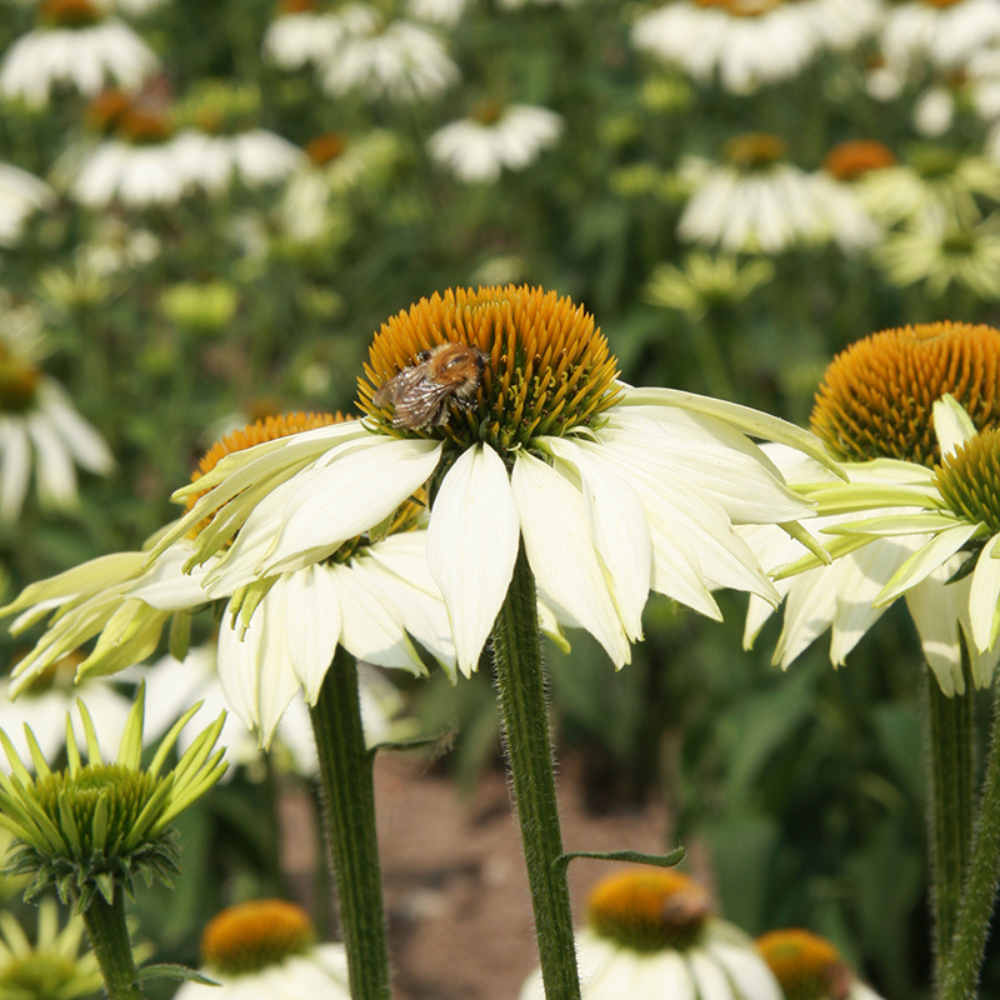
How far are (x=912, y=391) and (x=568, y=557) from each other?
567 millimetres

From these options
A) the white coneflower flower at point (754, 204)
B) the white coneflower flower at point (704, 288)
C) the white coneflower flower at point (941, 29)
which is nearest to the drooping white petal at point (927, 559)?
the white coneflower flower at point (704, 288)

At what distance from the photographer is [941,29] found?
443 cm

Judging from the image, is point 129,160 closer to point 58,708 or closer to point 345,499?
point 58,708

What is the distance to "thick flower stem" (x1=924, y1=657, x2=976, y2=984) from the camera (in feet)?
3.30

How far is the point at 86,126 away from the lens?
15.4ft

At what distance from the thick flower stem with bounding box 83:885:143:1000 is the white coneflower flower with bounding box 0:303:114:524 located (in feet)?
7.95

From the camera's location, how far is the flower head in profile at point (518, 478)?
74 centimetres

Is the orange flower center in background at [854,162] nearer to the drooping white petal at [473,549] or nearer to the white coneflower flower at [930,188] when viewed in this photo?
the white coneflower flower at [930,188]

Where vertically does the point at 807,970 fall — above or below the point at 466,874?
above

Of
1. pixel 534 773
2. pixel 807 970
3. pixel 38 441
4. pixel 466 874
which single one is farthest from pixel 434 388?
pixel 466 874

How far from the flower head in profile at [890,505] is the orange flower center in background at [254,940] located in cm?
85

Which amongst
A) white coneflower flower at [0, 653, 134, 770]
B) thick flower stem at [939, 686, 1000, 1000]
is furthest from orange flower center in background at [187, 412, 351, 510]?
white coneflower flower at [0, 653, 134, 770]

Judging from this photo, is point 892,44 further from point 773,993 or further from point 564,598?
point 564,598

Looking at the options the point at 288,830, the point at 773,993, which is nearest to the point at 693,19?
the point at 288,830
